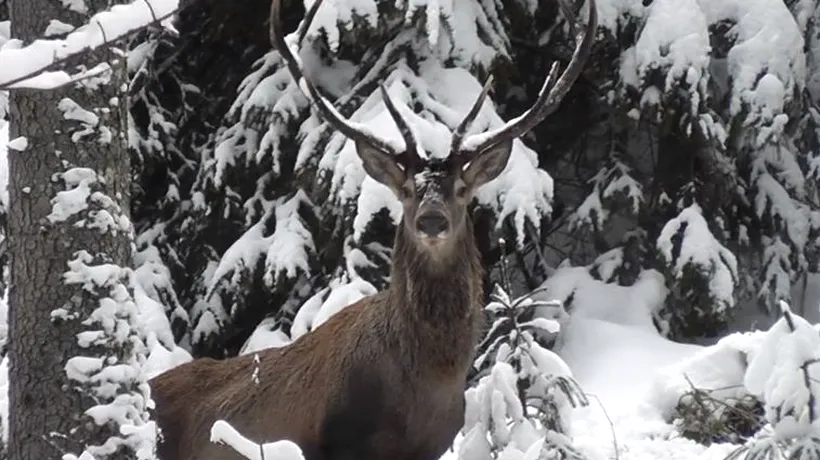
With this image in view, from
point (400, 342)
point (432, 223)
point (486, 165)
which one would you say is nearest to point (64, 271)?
point (432, 223)

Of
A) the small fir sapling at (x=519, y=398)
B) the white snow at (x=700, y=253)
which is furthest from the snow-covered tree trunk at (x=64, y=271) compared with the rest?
the white snow at (x=700, y=253)

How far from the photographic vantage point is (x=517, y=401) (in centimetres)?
496

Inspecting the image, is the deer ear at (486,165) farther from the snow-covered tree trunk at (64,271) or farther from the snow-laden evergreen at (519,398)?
the snow-covered tree trunk at (64,271)

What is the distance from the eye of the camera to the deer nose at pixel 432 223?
500 cm

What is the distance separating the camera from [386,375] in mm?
5152

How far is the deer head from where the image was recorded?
511 cm

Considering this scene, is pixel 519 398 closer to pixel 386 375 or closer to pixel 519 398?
pixel 519 398

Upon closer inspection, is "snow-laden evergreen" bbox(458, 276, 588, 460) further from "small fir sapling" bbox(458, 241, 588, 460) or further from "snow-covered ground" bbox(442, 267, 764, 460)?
"snow-covered ground" bbox(442, 267, 764, 460)

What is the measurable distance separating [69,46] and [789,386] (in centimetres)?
230

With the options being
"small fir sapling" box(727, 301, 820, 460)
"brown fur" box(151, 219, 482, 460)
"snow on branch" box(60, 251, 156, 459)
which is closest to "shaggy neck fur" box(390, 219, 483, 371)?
"brown fur" box(151, 219, 482, 460)

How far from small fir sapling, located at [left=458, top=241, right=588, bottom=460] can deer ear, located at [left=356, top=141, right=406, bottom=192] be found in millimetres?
675

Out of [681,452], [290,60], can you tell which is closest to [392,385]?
[290,60]

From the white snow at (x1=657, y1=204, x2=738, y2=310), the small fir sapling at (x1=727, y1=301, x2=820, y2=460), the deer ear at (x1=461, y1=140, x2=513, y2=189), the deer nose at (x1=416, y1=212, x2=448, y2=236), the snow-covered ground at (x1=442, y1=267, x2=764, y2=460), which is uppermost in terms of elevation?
the deer ear at (x1=461, y1=140, x2=513, y2=189)

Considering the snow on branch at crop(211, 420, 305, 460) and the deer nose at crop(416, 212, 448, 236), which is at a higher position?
the deer nose at crop(416, 212, 448, 236)
